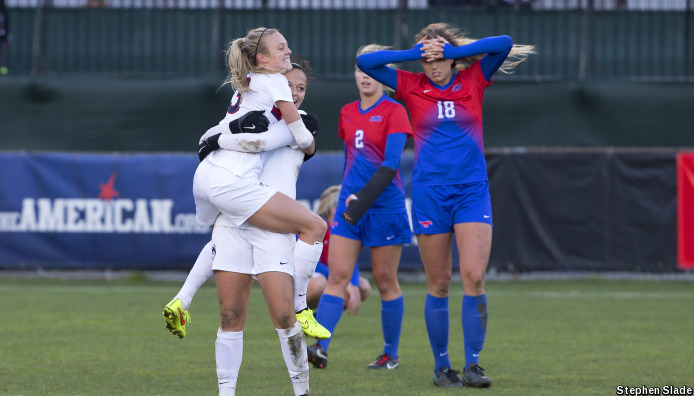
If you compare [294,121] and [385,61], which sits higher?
[385,61]

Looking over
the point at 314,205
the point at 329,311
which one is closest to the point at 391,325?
the point at 329,311

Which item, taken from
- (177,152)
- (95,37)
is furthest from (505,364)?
(95,37)

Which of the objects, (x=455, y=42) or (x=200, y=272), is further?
(x=455, y=42)

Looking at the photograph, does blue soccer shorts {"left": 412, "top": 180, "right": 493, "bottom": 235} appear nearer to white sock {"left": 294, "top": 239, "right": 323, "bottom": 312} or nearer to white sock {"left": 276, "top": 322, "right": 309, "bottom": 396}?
white sock {"left": 294, "top": 239, "right": 323, "bottom": 312}

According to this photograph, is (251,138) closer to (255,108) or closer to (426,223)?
(255,108)

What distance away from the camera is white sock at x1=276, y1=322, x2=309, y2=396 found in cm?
521

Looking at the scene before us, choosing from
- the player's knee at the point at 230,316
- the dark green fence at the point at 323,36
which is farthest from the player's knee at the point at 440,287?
the dark green fence at the point at 323,36

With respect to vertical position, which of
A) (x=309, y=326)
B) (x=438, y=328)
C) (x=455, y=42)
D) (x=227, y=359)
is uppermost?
(x=455, y=42)

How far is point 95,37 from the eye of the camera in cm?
1647

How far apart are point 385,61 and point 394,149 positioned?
3.00ft

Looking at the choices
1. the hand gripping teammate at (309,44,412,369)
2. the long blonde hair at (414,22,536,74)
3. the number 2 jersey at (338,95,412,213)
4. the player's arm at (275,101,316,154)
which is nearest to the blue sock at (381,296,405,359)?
the hand gripping teammate at (309,44,412,369)

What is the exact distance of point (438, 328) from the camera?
669 cm

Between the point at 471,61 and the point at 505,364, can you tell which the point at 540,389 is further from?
the point at 471,61

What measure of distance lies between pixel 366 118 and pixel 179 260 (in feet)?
23.5
